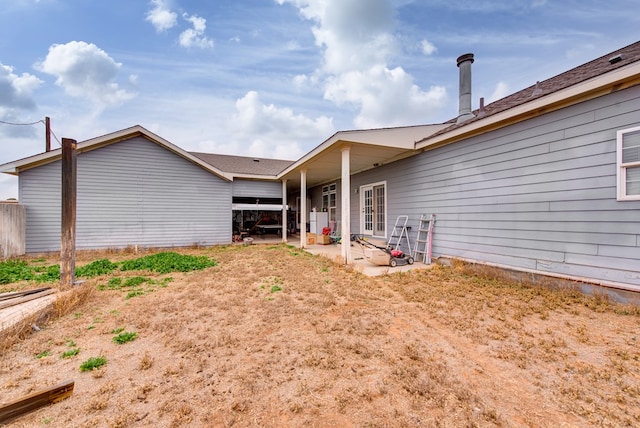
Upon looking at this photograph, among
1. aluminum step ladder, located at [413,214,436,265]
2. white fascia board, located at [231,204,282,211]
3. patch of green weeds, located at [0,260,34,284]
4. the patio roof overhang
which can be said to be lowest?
patch of green weeds, located at [0,260,34,284]

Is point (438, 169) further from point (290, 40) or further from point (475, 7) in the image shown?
point (290, 40)

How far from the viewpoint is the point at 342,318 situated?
137 inches

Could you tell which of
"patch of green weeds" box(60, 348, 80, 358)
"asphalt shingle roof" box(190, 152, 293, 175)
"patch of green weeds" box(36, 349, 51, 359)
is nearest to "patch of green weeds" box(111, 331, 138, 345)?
"patch of green weeds" box(60, 348, 80, 358)

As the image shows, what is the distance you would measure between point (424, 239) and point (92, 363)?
709cm

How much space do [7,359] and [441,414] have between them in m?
3.86

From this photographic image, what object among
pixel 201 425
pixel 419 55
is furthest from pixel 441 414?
pixel 419 55

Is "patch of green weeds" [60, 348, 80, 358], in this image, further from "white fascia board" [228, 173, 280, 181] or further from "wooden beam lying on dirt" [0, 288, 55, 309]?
"white fascia board" [228, 173, 280, 181]

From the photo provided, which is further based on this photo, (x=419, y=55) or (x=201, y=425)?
(x=419, y=55)

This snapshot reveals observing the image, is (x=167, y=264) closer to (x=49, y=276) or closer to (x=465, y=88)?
(x=49, y=276)

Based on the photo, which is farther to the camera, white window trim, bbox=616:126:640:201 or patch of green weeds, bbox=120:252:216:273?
patch of green weeds, bbox=120:252:216:273

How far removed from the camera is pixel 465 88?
7238mm

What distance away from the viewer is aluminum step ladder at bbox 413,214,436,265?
6934 mm

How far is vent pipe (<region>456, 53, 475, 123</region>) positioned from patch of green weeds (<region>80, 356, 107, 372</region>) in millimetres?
8472

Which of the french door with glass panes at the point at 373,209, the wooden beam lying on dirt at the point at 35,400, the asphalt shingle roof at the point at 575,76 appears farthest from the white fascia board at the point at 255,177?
the wooden beam lying on dirt at the point at 35,400
